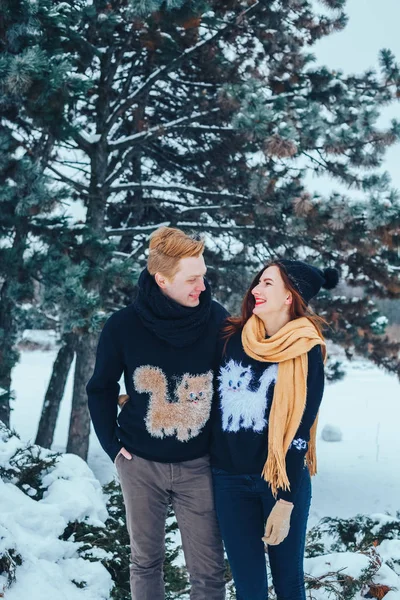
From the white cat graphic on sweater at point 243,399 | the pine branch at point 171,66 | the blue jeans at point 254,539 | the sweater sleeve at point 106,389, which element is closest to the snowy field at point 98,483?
the sweater sleeve at point 106,389

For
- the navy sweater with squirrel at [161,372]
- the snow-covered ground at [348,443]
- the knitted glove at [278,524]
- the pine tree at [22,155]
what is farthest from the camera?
the snow-covered ground at [348,443]

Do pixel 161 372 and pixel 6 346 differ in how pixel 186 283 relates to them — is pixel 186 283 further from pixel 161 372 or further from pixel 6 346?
pixel 6 346

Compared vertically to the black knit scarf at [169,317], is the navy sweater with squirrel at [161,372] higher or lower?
lower

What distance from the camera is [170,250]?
7.86 feet

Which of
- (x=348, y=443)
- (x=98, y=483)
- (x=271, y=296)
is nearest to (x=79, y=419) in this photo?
(x=98, y=483)

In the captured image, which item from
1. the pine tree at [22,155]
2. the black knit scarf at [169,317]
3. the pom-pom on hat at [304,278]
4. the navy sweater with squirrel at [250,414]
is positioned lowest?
the navy sweater with squirrel at [250,414]

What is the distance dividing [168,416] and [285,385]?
20.3 inches

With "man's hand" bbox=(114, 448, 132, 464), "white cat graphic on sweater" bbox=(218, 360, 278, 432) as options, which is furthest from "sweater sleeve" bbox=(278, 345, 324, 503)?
"man's hand" bbox=(114, 448, 132, 464)

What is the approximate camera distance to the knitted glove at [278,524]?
2.15 m

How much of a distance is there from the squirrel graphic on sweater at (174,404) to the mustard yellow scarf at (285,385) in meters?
0.30

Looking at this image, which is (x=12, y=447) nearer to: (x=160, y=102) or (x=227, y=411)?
(x=227, y=411)

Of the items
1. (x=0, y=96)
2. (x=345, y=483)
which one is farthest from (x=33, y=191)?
(x=345, y=483)

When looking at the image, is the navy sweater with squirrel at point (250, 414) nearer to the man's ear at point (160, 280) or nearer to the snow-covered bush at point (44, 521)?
the man's ear at point (160, 280)

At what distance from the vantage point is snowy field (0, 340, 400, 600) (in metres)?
2.80
